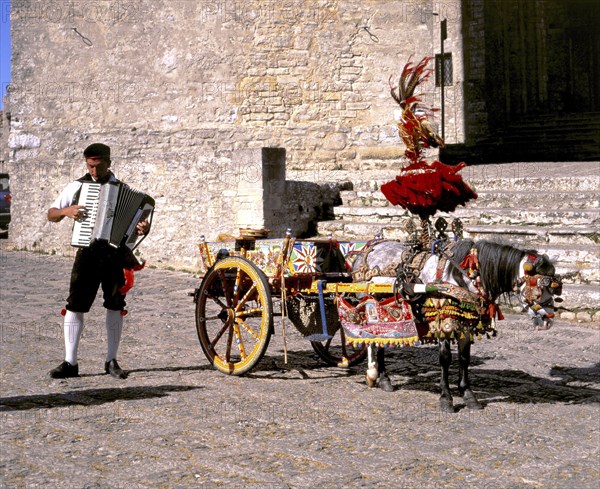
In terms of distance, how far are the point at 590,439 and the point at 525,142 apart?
590 inches

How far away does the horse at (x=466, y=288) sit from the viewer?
5.14 meters

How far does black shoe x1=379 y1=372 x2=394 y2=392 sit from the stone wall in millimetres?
9485

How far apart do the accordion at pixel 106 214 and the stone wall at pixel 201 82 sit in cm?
833

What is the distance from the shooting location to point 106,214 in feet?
21.0

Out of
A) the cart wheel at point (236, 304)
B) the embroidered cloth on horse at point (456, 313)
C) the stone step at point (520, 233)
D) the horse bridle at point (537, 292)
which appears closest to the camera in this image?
the horse bridle at point (537, 292)

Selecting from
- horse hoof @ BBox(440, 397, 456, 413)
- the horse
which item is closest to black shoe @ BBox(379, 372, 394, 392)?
the horse

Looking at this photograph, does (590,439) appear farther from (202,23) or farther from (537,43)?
(537,43)

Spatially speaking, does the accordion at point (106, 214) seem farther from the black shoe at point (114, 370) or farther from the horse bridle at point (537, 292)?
the horse bridle at point (537, 292)

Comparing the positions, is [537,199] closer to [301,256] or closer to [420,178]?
[301,256]

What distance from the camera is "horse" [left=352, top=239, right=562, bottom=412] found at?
5145mm

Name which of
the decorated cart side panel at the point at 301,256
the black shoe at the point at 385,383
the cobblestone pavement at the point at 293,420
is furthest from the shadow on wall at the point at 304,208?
the black shoe at the point at 385,383

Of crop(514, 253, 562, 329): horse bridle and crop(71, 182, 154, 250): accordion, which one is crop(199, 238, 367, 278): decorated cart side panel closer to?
crop(71, 182, 154, 250): accordion

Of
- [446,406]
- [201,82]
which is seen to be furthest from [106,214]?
[201,82]

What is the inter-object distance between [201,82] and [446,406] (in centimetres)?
1211
